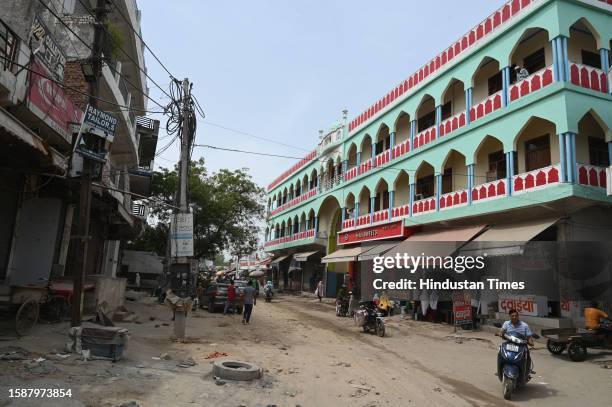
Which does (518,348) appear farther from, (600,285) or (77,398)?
(600,285)

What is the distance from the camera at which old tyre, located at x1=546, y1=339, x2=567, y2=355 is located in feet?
33.2

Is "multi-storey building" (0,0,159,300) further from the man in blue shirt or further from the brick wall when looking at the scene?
the man in blue shirt

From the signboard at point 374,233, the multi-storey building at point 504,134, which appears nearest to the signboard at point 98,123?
the multi-storey building at point 504,134

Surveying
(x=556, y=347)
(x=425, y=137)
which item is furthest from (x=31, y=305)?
(x=425, y=137)

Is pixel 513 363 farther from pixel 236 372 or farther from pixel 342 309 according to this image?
pixel 342 309

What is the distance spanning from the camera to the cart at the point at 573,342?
9781 mm

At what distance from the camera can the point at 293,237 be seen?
35.7m

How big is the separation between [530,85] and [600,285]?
21.2 ft

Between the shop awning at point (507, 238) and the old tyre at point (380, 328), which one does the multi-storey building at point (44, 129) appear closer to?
the old tyre at point (380, 328)

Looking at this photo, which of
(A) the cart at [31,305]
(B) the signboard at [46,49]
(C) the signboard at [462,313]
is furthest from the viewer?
(C) the signboard at [462,313]

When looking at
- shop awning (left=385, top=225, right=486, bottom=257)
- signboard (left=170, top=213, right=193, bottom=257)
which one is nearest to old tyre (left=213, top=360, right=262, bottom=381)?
signboard (left=170, top=213, right=193, bottom=257)

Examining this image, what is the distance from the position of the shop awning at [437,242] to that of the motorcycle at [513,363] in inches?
331

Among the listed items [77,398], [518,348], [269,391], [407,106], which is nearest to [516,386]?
[518,348]

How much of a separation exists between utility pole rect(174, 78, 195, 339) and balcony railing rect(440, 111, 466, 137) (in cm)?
1014
